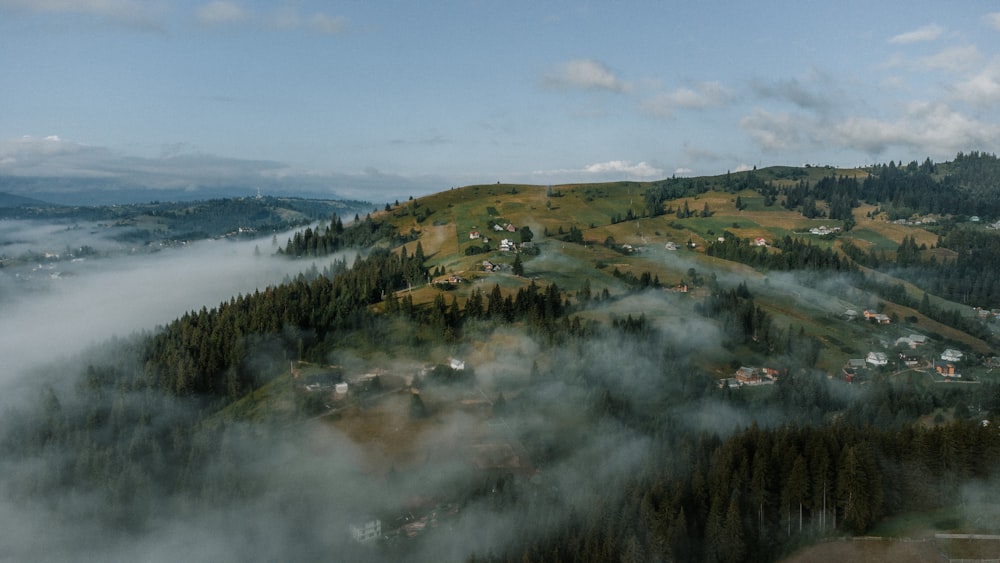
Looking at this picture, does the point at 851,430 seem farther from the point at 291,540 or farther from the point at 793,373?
the point at 291,540

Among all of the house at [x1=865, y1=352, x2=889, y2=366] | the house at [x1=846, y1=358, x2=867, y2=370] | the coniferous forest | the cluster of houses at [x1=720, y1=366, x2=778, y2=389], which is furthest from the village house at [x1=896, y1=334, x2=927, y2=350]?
the cluster of houses at [x1=720, y1=366, x2=778, y2=389]

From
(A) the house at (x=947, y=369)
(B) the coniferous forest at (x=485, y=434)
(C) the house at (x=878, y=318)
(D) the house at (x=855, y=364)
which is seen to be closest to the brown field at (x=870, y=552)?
(B) the coniferous forest at (x=485, y=434)

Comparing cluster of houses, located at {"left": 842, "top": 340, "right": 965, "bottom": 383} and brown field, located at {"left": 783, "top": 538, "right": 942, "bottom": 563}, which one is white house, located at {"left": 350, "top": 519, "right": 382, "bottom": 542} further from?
cluster of houses, located at {"left": 842, "top": 340, "right": 965, "bottom": 383}

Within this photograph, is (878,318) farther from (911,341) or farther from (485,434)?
(485,434)

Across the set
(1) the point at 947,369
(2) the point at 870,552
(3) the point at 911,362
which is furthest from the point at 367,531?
(1) the point at 947,369

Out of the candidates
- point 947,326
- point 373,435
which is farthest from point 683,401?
point 947,326

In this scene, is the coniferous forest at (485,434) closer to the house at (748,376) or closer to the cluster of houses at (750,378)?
the cluster of houses at (750,378)
